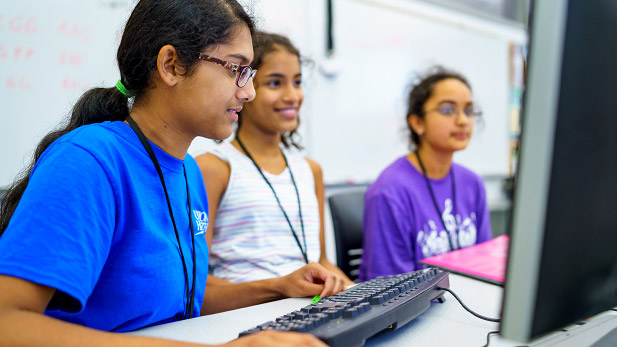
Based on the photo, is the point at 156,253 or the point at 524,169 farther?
the point at 156,253

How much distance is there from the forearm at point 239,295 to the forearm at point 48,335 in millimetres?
461

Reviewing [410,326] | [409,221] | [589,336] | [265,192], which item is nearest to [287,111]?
[265,192]

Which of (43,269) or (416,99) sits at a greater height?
(416,99)

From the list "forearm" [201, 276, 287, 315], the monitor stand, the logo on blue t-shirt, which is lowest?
"forearm" [201, 276, 287, 315]

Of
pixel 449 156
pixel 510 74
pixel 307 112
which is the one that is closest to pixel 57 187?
pixel 449 156

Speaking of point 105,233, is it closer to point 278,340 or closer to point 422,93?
point 278,340

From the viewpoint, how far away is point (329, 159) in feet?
8.34

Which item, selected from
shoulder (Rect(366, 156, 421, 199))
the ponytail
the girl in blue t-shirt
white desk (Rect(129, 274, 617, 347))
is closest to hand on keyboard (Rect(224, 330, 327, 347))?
the girl in blue t-shirt

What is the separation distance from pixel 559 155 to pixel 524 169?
0.13ft

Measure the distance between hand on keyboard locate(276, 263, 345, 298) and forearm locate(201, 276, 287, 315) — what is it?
2 centimetres

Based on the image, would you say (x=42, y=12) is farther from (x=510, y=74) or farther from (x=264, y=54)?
(x=510, y=74)

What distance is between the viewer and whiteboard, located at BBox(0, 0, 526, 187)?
1660 mm

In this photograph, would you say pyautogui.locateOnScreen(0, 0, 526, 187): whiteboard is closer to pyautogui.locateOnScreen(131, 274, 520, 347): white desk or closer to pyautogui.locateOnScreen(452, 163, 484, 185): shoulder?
pyautogui.locateOnScreen(131, 274, 520, 347): white desk

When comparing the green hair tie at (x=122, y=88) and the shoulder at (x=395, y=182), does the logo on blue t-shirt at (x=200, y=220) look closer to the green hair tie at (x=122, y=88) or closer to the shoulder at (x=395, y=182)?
the green hair tie at (x=122, y=88)
